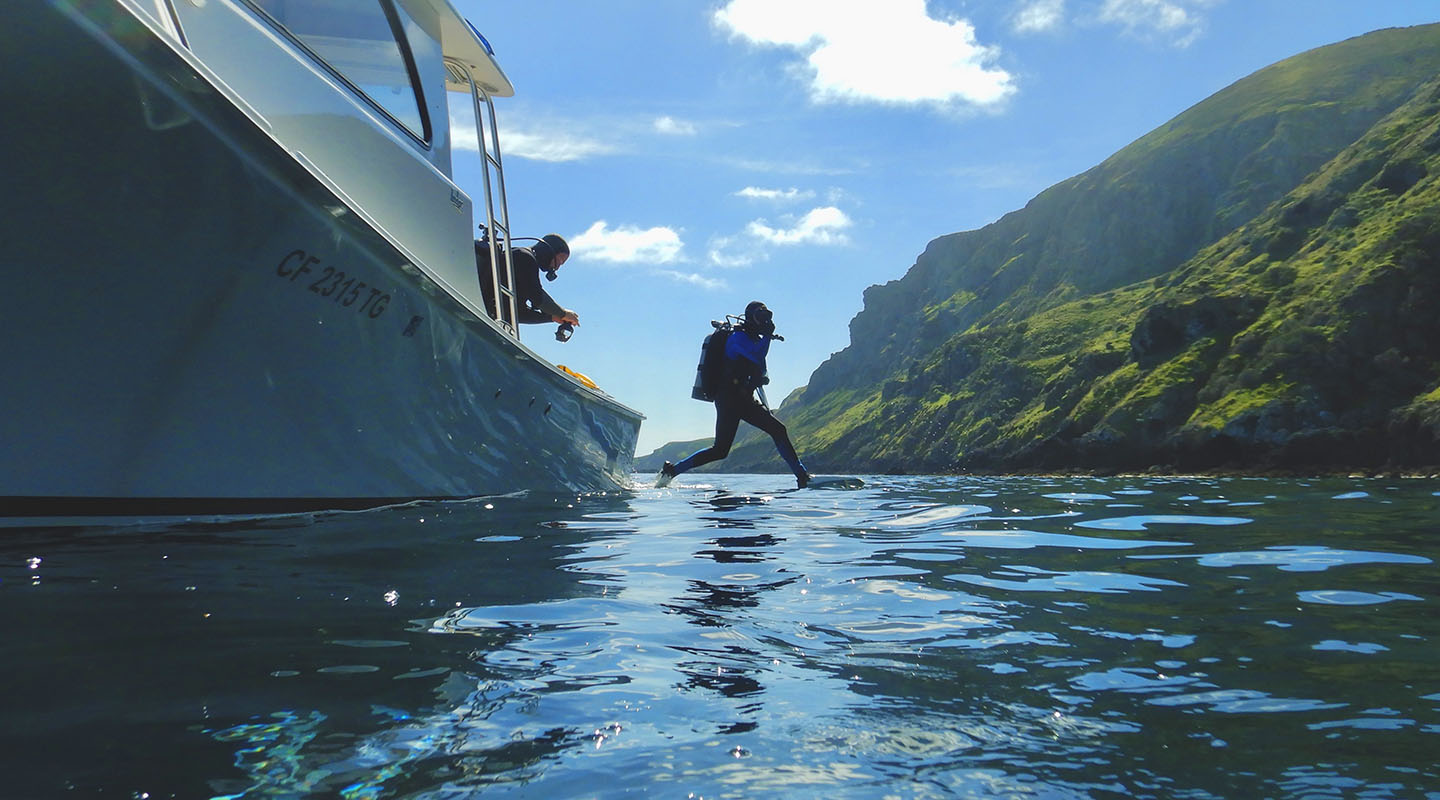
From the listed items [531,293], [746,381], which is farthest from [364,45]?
[746,381]

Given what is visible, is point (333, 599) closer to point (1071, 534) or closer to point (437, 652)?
point (437, 652)

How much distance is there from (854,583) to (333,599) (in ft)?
8.09

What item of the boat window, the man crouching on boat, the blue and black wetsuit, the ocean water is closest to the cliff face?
the blue and black wetsuit

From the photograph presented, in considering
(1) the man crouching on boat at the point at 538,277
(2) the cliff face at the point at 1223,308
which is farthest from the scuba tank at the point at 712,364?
(2) the cliff face at the point at 1223,308

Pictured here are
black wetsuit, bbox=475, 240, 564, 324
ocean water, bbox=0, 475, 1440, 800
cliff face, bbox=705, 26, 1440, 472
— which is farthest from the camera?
cliff face, bbox=705, 26, 1440, 472

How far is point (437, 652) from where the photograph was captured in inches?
109

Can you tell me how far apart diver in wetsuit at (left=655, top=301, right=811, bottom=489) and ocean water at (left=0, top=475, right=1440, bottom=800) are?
8516 mm

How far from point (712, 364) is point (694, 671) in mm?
11816

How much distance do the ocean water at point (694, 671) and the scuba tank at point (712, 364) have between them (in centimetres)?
895

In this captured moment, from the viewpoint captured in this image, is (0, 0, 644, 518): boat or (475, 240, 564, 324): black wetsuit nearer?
(0, 0, 644, 518): boat

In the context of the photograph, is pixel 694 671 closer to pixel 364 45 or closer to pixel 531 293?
pixel 364 45

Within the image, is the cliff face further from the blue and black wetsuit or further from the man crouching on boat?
the man crouching on boat

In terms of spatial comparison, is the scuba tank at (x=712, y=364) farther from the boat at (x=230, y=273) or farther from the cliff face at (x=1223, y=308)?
the cliff face at (x=1223, y=308)

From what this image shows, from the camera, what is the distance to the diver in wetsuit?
45.0 feet
